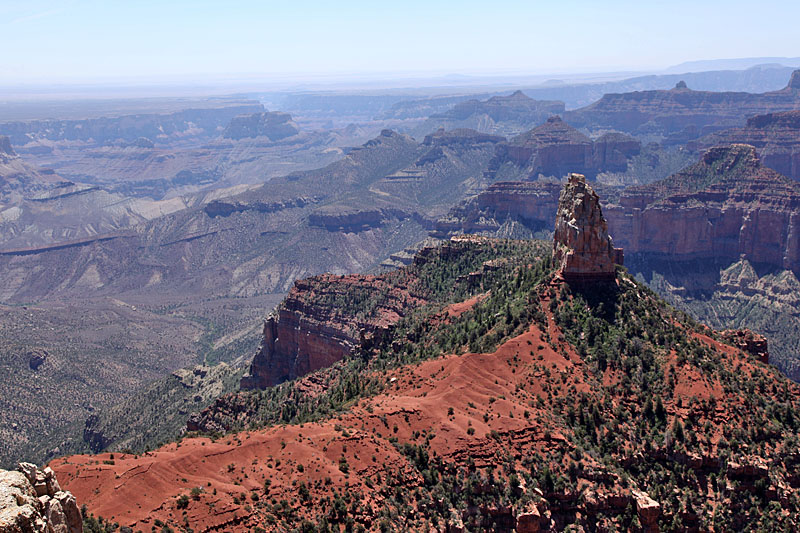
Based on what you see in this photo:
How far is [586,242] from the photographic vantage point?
7606 centimetres

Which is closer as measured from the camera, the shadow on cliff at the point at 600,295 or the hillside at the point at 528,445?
the hillside at the point at 528,445

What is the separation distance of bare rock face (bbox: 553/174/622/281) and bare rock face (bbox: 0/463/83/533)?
194 ft

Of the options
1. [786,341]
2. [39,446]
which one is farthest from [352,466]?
[786,341]

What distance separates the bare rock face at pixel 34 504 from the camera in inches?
918

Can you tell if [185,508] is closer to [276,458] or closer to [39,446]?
[276,458]

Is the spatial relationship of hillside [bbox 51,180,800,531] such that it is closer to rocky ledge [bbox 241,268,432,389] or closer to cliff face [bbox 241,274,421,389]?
cliff face [bbox 241,274,421,389]

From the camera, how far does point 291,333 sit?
384ft

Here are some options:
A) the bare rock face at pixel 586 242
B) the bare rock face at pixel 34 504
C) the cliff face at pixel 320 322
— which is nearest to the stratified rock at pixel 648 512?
the bare rock face at pixel 586 242

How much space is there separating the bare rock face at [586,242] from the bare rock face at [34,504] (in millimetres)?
59077

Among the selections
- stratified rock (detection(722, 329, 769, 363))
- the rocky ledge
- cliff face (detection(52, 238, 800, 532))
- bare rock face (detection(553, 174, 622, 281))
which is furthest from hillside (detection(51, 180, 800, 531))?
the rocky ledge

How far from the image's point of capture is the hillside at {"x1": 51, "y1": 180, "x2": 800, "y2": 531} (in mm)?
48250

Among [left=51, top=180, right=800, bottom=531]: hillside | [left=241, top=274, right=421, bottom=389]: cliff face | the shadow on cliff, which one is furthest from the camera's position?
[left=241, top=274, right=421, bottom=389]: cliff face

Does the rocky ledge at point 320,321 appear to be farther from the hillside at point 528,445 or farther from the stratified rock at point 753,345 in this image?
the stratified rock at point 753,345

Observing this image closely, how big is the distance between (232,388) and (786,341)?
128784 mm
